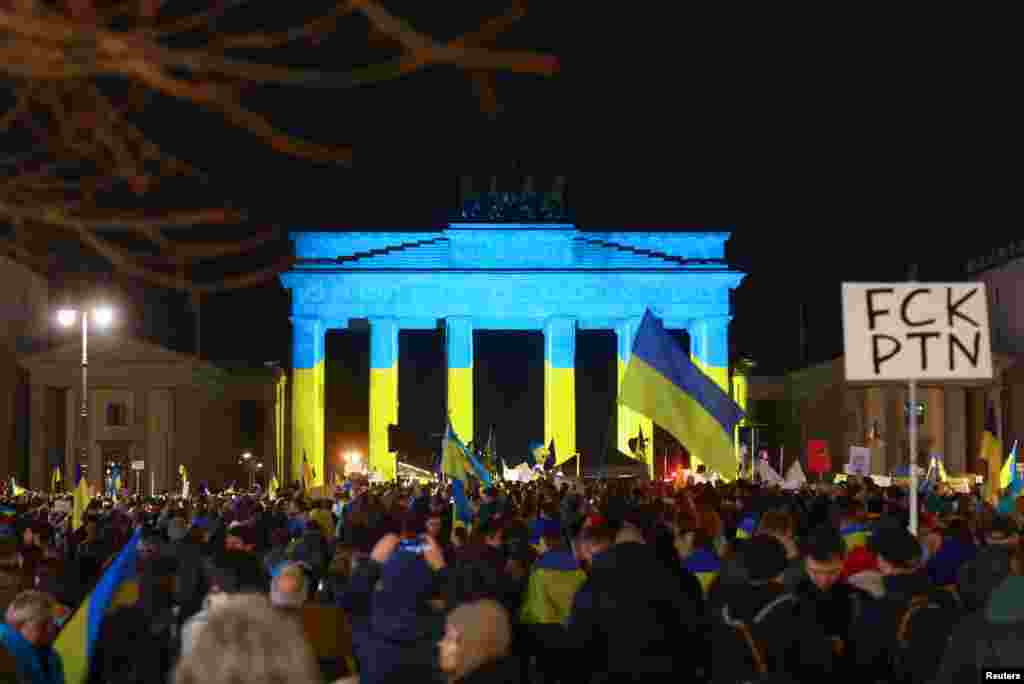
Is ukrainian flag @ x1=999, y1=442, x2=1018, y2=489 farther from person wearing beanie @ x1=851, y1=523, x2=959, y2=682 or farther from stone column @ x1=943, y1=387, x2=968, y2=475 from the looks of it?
stone column @ x1=943, y1=387, x2=968, y2=475

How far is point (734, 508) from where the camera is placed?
68.3ft

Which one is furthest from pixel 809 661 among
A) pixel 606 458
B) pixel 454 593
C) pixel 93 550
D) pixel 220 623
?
pixel 606 458

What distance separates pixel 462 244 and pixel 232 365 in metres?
17.6

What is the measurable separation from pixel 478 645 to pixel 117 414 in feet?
283

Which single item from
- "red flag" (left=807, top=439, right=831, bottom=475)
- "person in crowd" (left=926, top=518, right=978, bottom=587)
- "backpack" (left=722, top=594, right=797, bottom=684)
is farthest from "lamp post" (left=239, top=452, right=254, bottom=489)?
"backpack" (left=722, top=594, right=797, bottom=684)

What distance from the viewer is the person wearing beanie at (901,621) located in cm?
898

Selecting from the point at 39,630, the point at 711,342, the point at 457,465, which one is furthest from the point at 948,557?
the point at 711,342

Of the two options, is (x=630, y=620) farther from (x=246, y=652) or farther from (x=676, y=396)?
(x=676, y=396)

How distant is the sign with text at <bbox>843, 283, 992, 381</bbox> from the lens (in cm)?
1352

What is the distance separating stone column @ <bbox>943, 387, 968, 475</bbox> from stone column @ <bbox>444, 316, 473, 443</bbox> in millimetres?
21403

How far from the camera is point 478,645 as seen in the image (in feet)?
22.2

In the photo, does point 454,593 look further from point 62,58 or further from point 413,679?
point 62,58

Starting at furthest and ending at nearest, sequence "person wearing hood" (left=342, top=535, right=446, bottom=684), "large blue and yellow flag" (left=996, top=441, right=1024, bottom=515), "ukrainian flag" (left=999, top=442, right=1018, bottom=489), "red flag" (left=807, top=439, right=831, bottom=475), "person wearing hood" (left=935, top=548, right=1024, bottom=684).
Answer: "red flag" (left=807, top=439, right=831, bottom=475), "ukrainian flag" (left=999, top=442, right=1018, bottom=489), "large blue and yellow flag" (left=996, top=441, right=1024, bottom=515), "person wearing hood" (left=342, top=535, right=446, bottom=684), "person wearing hood" (left=935, top=548, right=1024, bottom=684)

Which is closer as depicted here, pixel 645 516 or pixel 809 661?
pixel 809 661
